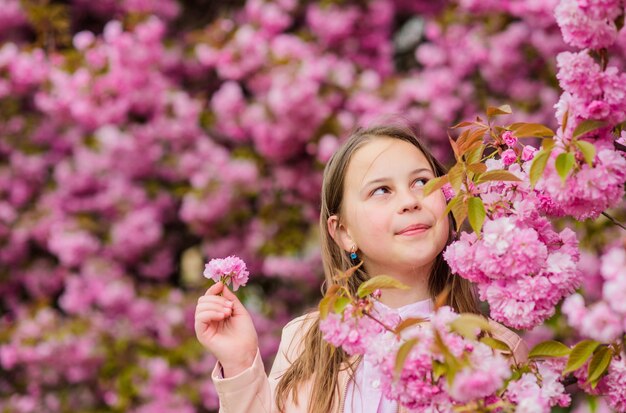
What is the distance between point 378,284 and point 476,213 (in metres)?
0.23

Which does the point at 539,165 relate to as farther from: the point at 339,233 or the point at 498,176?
the point at 339,233

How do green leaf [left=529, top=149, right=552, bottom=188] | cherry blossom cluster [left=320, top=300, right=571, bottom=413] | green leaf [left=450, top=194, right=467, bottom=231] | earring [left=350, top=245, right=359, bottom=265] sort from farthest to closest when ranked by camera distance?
earring [left=350, top=245, right=359, bottom=265], green leaf [left=450, top=194, right=467, bottom=231], green leaf [left=529, top=149, right=552, bottom=188], cherry blossom cluster [left=320, top=300, right=571, bottom=413]

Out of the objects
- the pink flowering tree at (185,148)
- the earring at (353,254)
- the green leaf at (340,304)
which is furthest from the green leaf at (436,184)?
the pink flowering tree at (185,148)

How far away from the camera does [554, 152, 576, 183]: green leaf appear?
3.86ft

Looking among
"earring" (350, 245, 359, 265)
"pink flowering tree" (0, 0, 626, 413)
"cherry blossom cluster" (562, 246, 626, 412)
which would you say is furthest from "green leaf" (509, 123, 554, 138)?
"pink flowering tree" (0, 0, 626, 413)

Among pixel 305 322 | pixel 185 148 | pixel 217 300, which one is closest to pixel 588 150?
pixel 217 300

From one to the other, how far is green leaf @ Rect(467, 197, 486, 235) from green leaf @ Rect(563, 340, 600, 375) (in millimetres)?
240

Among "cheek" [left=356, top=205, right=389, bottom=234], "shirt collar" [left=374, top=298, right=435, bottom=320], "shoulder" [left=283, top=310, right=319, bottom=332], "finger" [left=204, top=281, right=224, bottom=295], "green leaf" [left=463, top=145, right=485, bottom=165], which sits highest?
Result: "green leaf" [left=463, top=145, right=485, bottom=165]

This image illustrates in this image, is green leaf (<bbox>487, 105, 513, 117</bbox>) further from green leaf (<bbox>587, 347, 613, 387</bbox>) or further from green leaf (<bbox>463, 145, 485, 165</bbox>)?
green leaf (<bbox>587, 347, 613, 387</bbox>)

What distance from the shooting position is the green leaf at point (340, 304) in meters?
1.19

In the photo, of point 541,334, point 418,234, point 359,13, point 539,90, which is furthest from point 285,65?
point 418,234

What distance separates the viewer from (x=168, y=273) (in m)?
4.61

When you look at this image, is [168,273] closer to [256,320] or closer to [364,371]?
[256,320]

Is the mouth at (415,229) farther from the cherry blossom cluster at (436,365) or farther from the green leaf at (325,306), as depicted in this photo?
the green leaf at (325,306)
